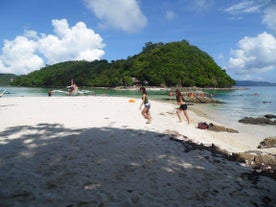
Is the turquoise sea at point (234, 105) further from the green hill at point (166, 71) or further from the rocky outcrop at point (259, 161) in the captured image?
the green hill at point (166, 71)

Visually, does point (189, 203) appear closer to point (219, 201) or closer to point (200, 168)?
point (219, 201)

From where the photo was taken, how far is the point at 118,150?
7.31 metres

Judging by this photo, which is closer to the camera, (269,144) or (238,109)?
(269,144)

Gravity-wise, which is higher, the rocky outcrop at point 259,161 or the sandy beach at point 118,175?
the sandy beach at point 118,175

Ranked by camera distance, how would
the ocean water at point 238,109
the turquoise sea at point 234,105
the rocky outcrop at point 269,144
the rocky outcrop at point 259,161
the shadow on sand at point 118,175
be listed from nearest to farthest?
the shadow on sand at point 118,175 < the rocky outcrop at point 259,161 < the rocky outcrop at point 269,144 < the ocean water at point 238,109 < the turquoise sea at point 234,105

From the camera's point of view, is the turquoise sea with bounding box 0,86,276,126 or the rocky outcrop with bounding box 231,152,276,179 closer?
the rocky outcrop with bounding box 231,152,276,179

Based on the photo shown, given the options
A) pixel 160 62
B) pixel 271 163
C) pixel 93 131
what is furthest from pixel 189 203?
pixel 160 62

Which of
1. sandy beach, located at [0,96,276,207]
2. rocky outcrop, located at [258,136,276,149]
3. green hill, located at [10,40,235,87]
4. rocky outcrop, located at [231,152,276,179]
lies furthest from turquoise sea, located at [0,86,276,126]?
green hill, located at [10,40,235,87]

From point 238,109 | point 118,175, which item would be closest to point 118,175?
point 118,175

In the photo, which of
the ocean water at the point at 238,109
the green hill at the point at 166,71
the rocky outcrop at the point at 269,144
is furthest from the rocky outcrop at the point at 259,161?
the green hill at the point at 166,71

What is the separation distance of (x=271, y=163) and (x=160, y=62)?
507 feet

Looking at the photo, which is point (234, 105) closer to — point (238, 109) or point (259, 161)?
point (238, 109)

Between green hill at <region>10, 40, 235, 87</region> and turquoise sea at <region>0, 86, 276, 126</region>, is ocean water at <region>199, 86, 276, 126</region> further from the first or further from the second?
green hill at <region>10, 40, 235, 87</region>

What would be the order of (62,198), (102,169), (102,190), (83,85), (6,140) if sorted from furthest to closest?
(83,85) < (6,140) < (102,169) < (102,190) < (62,198)
